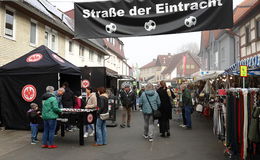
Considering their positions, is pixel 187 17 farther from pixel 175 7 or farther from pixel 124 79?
pixel 124 79

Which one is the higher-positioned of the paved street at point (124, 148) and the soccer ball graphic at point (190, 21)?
the soccer ball graphic at point (190, 21)

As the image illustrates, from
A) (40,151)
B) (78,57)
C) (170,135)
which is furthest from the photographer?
(78,57)

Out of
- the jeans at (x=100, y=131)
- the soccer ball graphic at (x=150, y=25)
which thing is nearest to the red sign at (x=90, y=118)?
the jeans at (x=100, y=131)

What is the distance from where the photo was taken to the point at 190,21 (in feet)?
16.5

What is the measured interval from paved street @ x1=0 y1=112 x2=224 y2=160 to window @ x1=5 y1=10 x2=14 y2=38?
5.12m

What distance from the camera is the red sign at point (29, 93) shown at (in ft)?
29.6

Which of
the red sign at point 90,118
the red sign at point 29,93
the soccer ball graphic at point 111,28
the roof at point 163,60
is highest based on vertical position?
the roof at point 163,60

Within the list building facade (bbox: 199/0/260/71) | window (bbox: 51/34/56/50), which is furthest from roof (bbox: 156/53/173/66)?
window (bbox: 51/34/56/50)

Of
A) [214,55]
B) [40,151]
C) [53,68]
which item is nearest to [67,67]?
[53,68]

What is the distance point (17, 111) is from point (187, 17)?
283 inches

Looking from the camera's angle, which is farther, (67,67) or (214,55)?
(214,55)

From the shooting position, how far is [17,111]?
9.15 m

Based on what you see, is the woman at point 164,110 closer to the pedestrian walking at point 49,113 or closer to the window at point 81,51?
the pedestrian walking at point 49,113

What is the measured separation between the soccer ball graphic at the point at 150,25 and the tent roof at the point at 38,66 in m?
4.56
